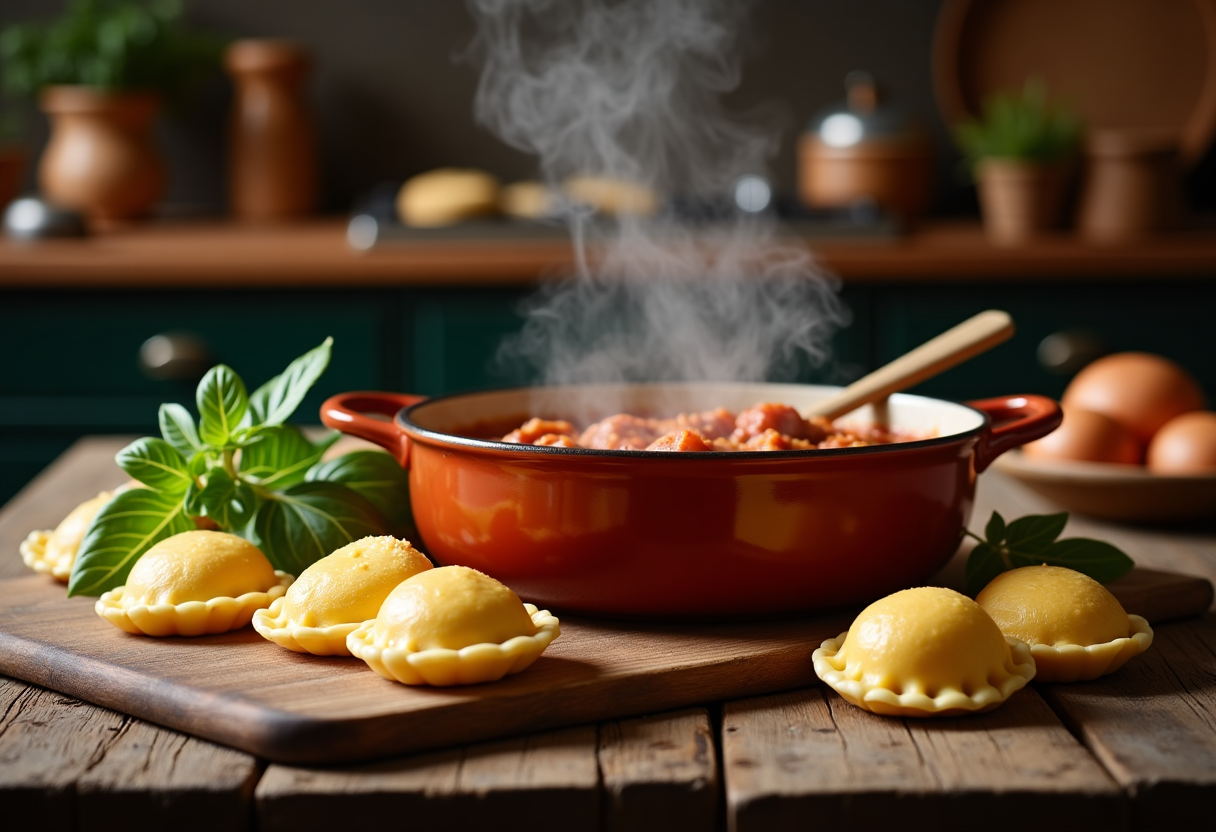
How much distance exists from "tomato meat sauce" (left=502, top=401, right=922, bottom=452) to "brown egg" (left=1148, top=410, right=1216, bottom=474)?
1.08 feet

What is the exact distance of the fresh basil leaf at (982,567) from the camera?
3.19 feet

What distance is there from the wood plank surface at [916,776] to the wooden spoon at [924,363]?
41 cm

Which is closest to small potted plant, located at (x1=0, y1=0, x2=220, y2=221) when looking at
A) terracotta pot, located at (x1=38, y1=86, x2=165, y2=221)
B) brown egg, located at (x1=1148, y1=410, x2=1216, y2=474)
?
terracotta pot, located at (x1=38, y1=86, x2=165, y2=221)

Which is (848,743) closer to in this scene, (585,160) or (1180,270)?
(1180,270)

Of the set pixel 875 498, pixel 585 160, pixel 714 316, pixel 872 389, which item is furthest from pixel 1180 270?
pixel 875 498

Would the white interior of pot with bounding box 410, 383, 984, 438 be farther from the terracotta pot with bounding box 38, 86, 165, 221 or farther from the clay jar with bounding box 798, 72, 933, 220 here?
the terracotta pot with bounding box 38, 86, 165, 221

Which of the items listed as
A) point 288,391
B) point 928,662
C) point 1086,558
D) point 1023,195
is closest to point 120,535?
point 288,391

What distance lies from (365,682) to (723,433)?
1.36ft

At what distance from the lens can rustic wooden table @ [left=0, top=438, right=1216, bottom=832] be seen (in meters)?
0.68

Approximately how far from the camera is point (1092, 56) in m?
3.20

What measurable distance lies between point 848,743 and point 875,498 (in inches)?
8.6

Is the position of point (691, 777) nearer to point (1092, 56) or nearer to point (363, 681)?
point (363, 681)

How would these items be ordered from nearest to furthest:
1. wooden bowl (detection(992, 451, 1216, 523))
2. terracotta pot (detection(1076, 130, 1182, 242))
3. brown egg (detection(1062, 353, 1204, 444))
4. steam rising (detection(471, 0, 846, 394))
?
1. wooden bowl (detection(992, 451, 1216, 523))
2. brown egg (detection(1062, 353, 1204, 444))
3. steam rising (detection(471, 0, 846, 394))
4. terracotta pot (detection(1076, 130, 1182, 242))

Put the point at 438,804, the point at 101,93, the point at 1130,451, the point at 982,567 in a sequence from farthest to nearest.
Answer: the point at 101,93 → the point at 1130,451 → the point at 982,567 → the point at 438,804
